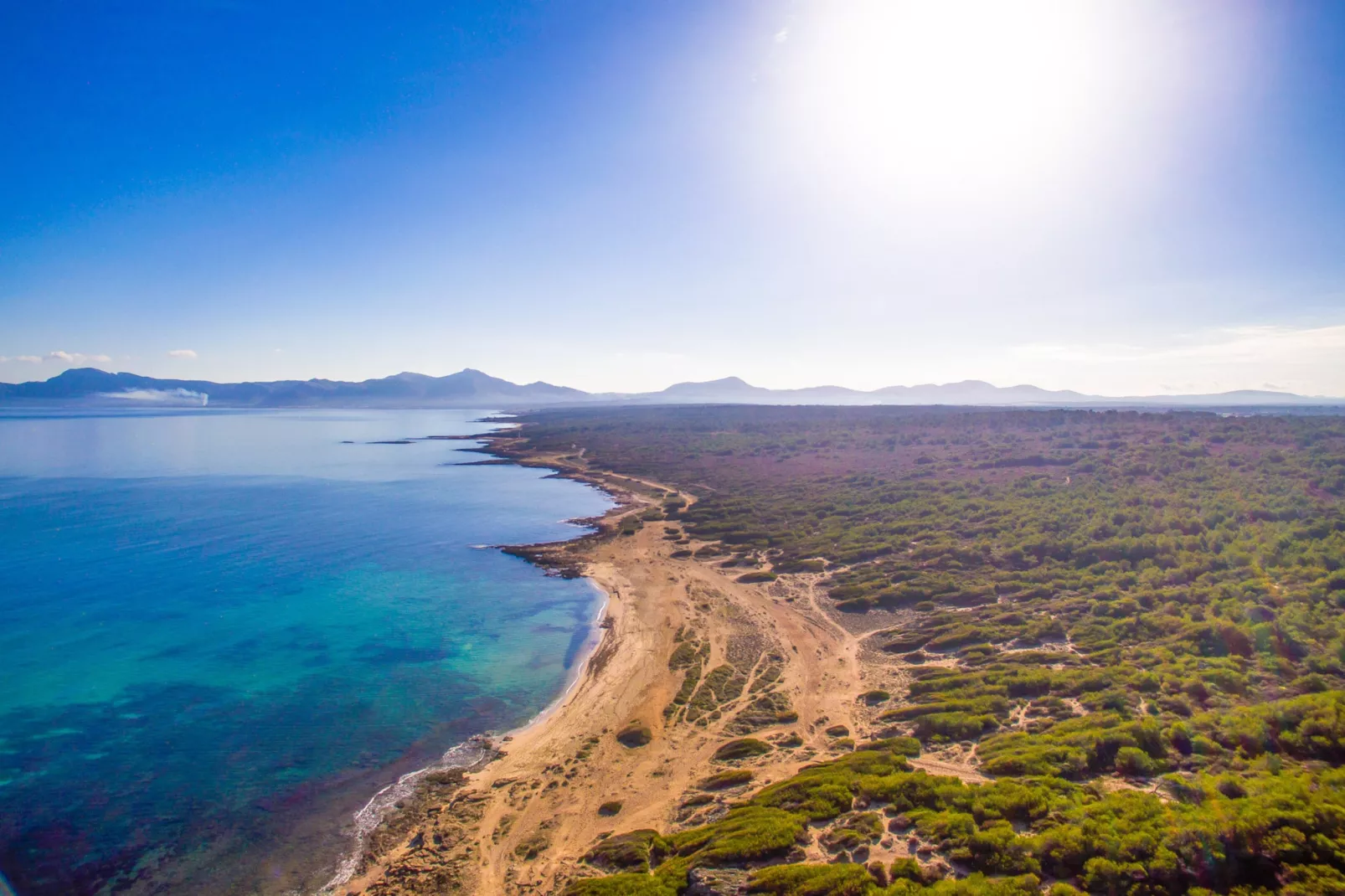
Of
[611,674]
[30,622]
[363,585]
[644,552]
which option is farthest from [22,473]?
[611,674]

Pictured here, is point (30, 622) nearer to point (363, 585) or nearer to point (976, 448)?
point (363, 585)

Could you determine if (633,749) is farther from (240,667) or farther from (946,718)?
(240,667)

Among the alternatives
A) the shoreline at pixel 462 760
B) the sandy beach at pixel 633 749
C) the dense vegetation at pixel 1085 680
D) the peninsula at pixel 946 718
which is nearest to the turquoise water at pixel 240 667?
the shoreline at pixel 462 760

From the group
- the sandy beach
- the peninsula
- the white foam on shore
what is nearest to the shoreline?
the white foam on shore

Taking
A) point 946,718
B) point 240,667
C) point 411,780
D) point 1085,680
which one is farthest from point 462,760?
point 1085,680

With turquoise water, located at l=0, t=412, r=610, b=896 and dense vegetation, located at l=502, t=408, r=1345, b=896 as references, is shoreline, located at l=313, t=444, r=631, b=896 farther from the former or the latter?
dense vegetation, located at l=502, t=408, r=1345, b=896

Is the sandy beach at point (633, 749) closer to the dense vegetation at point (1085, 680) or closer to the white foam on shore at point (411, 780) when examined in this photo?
the white foam on shore at point (411, 780)
